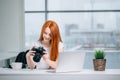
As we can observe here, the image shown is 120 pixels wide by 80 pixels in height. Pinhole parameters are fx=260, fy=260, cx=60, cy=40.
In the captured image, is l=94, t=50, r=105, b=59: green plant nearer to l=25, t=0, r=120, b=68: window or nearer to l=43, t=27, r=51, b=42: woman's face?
l=43, t=27, r=51, b=42: woman's face

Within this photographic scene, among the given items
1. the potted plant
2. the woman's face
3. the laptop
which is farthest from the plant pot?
the woman's face

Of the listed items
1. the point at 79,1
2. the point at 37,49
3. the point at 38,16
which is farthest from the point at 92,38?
the point at 37,49

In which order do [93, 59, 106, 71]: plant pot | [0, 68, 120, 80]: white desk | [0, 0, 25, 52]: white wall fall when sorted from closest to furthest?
[0, 68, 120, 80]: white desk < [93, 59, 106, 71]: plant pot < [0, 0, 25, 52]: white wall

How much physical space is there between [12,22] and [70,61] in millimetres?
3046

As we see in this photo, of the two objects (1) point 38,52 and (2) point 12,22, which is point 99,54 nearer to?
(1) point 38,52

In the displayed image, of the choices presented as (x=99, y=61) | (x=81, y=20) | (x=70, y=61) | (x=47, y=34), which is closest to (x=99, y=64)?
(x=99, y=61)

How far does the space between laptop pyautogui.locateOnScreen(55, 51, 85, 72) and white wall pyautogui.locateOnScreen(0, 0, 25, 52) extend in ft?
9.63

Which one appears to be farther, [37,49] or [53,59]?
[53,59]

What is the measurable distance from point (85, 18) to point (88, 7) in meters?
0.22

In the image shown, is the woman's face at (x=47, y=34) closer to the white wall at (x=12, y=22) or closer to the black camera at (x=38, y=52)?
the black camera at (x=38, y=52)

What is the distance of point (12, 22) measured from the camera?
5004 mm

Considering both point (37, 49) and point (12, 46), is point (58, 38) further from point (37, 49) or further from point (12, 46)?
point (12, 46)

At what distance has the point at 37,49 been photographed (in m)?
2.34

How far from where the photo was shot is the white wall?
500 centimetres
